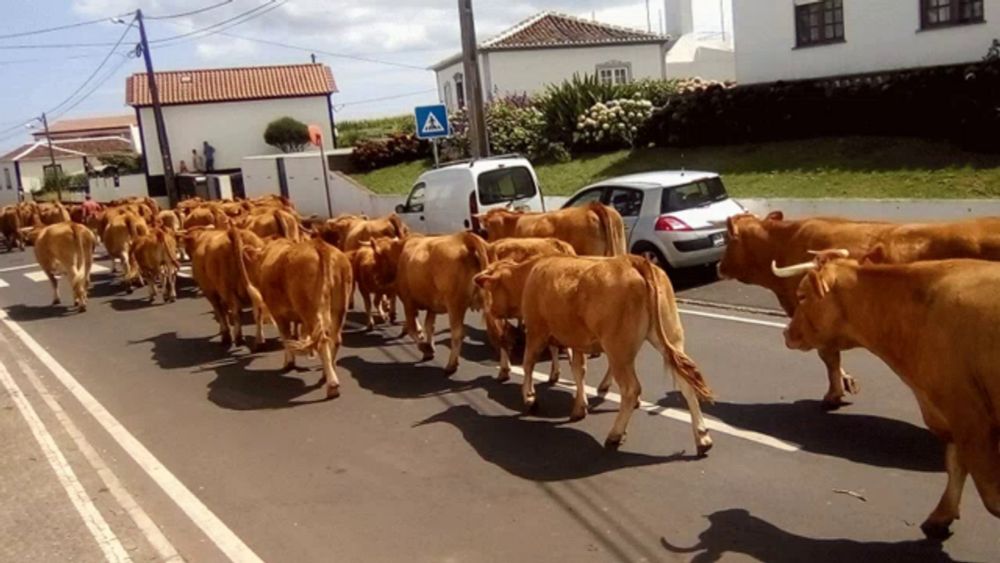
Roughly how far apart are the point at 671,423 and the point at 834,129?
1611cm

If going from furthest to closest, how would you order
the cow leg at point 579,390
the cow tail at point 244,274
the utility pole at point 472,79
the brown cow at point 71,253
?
the utility pole at point 472,79 → the brown cow at point 71,253 → the cow tail at point 244,274 → the cow leg at point 579,390

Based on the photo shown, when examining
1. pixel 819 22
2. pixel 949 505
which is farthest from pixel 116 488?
pixel 819 22

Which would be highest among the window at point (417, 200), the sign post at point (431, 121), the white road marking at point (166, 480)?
the sign post at point (431, 121)

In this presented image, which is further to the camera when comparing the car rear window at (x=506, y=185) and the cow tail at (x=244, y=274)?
the car rear window at (x=506, y=185)

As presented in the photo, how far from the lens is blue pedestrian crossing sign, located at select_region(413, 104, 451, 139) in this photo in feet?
66.9

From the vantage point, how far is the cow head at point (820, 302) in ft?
19.6

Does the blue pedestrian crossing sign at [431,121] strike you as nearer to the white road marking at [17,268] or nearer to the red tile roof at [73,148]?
the white road marking at [17,268]

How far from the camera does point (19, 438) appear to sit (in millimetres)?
9086

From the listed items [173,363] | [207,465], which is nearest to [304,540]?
[207,465]

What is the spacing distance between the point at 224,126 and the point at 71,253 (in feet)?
116

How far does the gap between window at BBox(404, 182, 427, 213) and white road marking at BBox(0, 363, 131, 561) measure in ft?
26.4

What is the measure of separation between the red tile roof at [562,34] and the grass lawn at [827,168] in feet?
47.1

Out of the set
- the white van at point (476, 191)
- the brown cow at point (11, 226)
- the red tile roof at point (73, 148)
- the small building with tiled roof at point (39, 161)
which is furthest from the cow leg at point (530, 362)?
the red tile roof at point (73, 148)

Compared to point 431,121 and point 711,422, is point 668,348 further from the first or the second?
point 431,121
